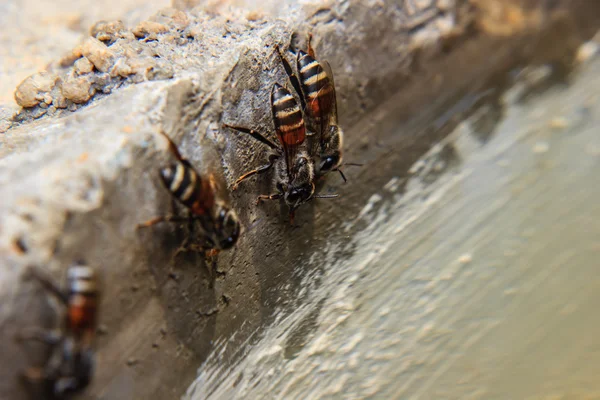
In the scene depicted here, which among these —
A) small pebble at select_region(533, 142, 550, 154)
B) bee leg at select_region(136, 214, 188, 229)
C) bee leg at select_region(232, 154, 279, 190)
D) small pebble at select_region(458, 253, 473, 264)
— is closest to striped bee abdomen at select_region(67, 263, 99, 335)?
bee leg at select_region(136, 214, 188, 229)

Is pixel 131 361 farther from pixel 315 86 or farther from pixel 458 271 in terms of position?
pixel 458 271

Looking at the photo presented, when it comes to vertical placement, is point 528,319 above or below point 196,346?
below

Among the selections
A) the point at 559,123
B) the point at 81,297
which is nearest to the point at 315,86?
the point at 81,297

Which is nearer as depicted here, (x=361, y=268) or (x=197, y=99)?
(x=197, y=99)

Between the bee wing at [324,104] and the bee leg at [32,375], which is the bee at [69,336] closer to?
the bee leg at [32,375]

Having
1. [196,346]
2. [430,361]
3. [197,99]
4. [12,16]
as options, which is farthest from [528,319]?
[12,16]

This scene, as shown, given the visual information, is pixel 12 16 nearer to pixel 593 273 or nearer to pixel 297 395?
pixel 297 395
